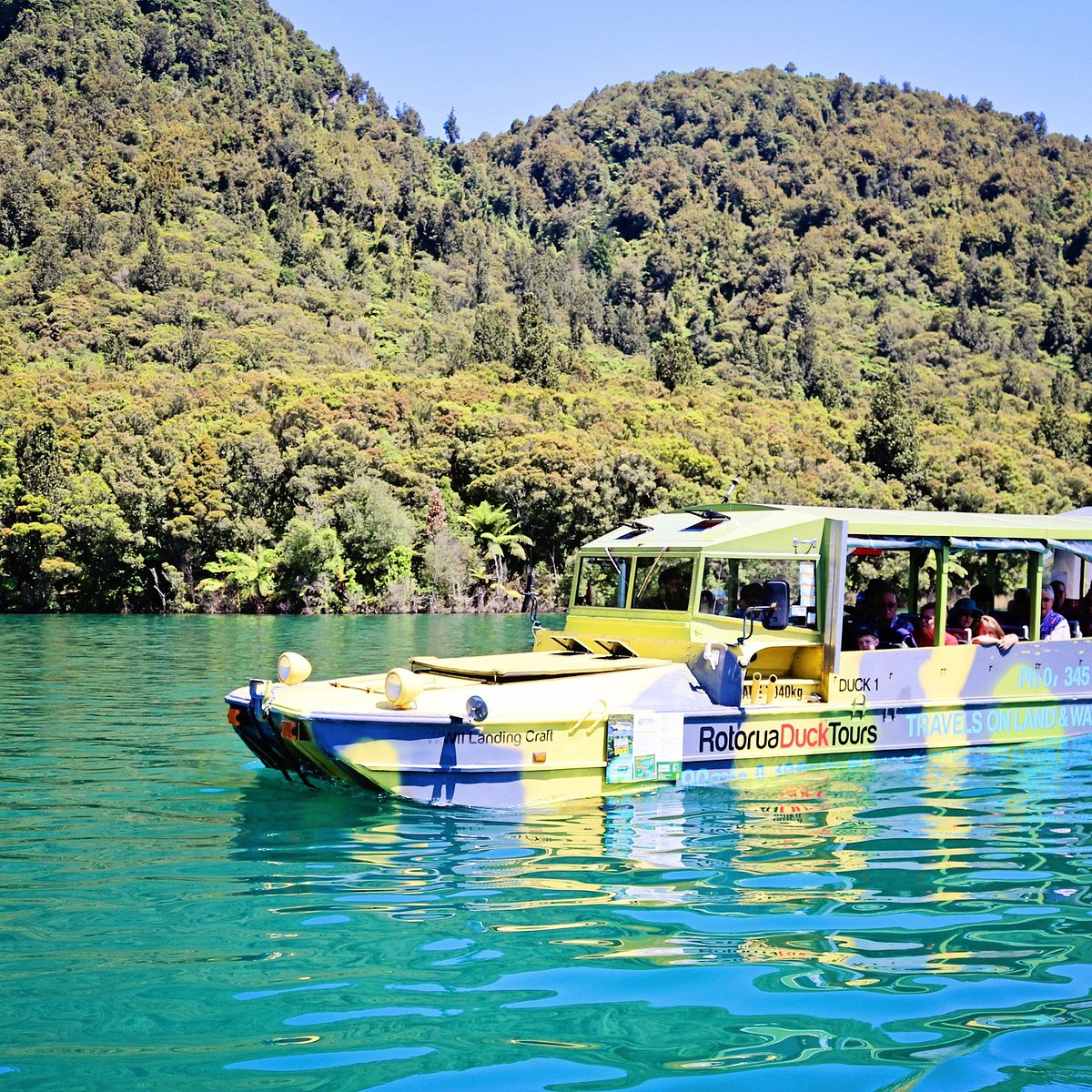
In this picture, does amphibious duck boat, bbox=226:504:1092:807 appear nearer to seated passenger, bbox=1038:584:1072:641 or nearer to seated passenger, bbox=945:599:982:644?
seated passenger, bbox=1038:584:1072:641

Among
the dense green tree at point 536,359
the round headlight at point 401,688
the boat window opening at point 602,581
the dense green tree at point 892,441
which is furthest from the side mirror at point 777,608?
the dense green tree at point 536,359

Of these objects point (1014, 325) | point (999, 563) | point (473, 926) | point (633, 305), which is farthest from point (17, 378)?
point (1014, 325)

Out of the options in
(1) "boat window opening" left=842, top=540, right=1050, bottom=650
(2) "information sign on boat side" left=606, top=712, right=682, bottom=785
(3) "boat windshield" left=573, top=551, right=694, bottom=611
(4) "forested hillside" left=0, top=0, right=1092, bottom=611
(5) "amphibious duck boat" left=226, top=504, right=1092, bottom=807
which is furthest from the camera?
(4) "forested hillside" left=0, top=0, right=1092, bottom=611

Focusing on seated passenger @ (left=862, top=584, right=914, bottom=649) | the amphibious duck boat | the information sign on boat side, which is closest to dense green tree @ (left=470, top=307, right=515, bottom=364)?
seated passenger @ (left=862, top=584, right=914, bottom=649)

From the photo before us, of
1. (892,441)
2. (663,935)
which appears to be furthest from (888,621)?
(892,441)

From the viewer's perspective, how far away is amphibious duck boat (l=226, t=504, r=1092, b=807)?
10906 millimetres

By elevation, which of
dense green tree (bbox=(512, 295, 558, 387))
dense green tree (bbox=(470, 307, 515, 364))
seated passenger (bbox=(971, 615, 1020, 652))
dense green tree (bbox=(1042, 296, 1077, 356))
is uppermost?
dense green tree (bbox=(1042, 296, 1077, 356))

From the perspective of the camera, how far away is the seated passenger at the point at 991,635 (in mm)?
14414

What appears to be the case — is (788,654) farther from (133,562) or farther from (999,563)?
(133,562)

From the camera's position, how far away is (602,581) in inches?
561

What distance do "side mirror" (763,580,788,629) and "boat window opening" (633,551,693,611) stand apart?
0.85 m

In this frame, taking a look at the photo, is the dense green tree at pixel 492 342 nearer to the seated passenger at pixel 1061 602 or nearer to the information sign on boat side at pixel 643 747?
the seated passenger at pixel 1061 602

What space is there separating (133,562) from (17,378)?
58.9 feet

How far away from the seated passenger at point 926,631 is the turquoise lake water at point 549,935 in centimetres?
170
